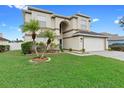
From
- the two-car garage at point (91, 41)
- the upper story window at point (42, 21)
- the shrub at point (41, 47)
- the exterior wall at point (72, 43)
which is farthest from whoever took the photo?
the upper story window at point (42, 21)

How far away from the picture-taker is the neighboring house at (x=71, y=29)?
17.8 meters

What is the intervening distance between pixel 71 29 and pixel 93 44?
504 centimetres

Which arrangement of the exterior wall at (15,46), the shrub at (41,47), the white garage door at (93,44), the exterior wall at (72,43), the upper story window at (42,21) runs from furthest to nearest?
the exterior wall at (15,46) → the upper story window at (42,21) → the white garage door at (93,44) → the exterior wall at (72,43) → the shrub at (41,47)

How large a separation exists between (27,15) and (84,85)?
15.7 m

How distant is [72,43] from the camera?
65.1ft

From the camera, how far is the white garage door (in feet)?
60.0

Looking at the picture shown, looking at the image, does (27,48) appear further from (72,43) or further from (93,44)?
(93,44)

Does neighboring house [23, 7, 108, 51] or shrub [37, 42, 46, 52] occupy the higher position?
neighboring house [23, 7, 108, 51]

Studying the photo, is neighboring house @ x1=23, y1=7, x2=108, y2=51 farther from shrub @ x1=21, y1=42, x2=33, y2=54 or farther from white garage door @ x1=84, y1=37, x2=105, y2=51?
shrub @ x1=21, y1=42, x2=33, y2=54

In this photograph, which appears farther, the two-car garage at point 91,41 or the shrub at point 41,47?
the two-car garage at point 91,41

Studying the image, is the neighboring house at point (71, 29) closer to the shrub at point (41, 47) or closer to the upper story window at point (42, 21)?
the upper story window at point (42, 21)

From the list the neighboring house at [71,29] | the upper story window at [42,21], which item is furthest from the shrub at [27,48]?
the upper story window at [42,21]

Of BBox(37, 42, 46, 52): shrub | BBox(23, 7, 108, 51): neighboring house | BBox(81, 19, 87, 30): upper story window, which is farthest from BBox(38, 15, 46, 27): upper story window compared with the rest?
BBox(81, 19, 87, 30): upper story window
